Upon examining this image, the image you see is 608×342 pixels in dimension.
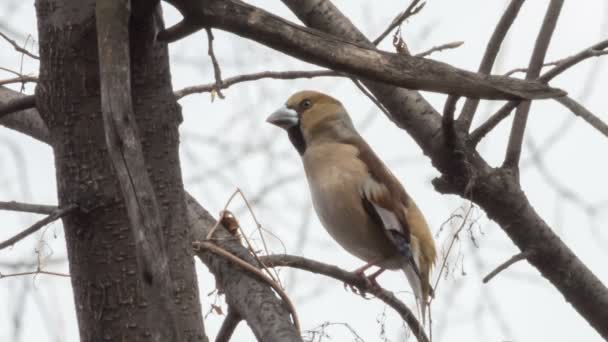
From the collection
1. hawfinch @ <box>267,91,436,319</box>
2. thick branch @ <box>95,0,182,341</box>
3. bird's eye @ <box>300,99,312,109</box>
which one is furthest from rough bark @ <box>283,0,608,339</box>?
bird's eye @ <box>300,99,312,109</box>

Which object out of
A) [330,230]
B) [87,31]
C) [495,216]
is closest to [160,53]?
[87,31]

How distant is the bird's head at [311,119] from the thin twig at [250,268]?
2.23 meters

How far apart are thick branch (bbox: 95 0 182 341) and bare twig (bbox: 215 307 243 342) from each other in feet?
3.31

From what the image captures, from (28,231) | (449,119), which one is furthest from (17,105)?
(449,119)

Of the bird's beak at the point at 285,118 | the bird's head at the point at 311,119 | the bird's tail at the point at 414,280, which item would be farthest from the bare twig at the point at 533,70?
the bird's beak at the point at 285,118

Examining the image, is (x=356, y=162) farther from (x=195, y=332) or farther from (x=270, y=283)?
(x=195, y=332)

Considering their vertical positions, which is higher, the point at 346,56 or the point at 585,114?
the point at 585,114

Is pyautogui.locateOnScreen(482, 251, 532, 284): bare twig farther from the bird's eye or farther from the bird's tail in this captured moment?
the bird's eye

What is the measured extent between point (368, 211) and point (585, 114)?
1439 millimetres

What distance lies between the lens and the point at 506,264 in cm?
294

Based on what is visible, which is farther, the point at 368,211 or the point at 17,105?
the point at 368,211

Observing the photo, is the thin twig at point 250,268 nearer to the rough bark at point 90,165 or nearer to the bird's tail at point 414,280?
the rough bark at point 90,165

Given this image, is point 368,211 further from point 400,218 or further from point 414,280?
point 414,280

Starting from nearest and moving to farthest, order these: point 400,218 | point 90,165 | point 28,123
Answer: point 90,165
point 28,123
point 400,218
